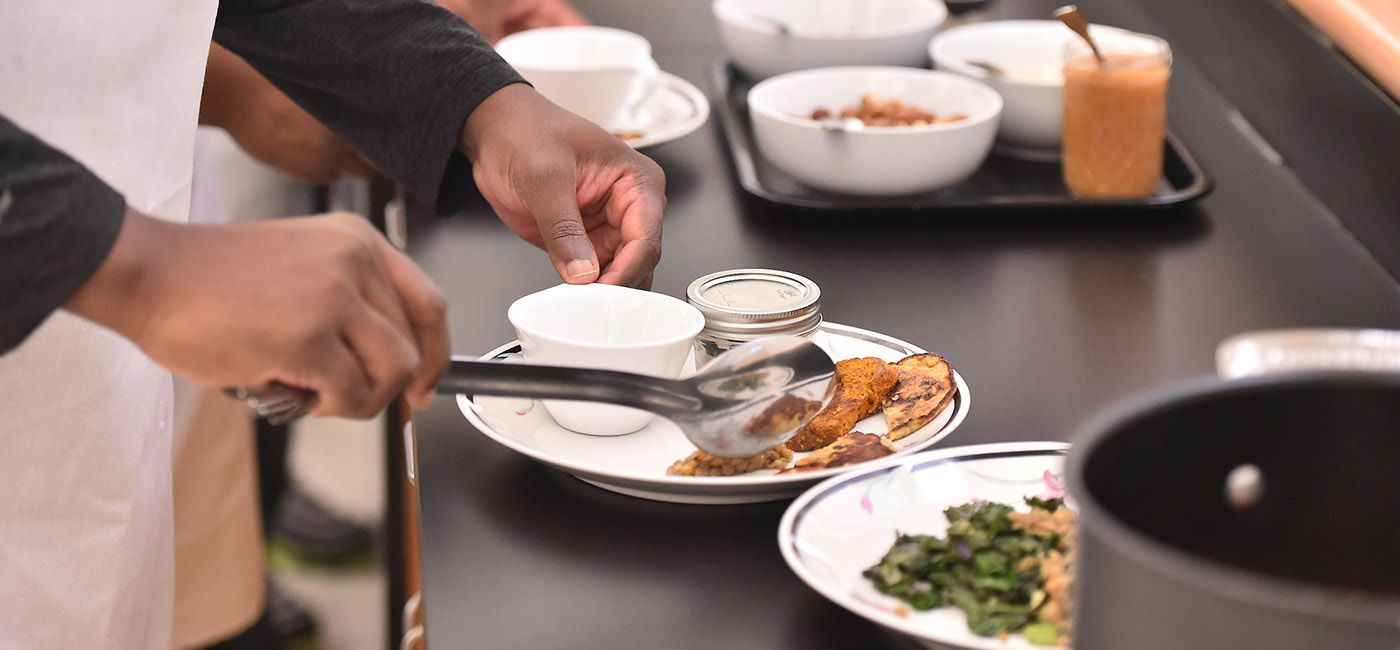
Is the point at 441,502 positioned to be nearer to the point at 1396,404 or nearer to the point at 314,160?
the point at 1396,404

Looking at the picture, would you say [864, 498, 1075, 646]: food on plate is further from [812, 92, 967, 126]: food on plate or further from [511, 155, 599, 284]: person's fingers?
[812, 92, 967, 126]: food on plate

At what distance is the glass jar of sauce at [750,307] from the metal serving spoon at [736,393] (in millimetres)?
100

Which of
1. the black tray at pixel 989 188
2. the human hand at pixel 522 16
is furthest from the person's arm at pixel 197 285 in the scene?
the human hand at pixel 522 16

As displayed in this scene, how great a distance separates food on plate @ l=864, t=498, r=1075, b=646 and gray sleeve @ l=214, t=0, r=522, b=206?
2.06ft

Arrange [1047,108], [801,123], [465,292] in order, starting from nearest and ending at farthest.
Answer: [465,292], [801,123], [1047,108]

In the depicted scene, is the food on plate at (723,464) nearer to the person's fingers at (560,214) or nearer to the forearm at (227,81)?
the person's fingers at (560,214)

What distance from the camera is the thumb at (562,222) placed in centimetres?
104

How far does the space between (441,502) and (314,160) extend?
2.33 ft

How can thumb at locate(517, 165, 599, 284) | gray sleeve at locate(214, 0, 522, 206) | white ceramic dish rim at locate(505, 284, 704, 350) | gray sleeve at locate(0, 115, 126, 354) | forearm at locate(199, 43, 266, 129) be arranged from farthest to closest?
forearm at locate(199, 43, 266, 129) → gray sleeve at locate(214, 0, 522, 206) → thumb at locate(517, 165, 599, 284) → white ceramic dish rim at locate(505, 284, 704, 350) → gray sleeve at locate(0, 115, 126, 354)

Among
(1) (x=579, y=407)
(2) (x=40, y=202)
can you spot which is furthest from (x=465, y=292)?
(2) (x=40, y=202)

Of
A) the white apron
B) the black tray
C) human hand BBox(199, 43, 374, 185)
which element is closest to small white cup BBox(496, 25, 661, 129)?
the black tray

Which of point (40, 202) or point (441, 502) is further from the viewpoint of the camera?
point (441, 502)

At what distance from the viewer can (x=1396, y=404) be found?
491mm

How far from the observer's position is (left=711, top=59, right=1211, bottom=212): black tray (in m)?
1.35
